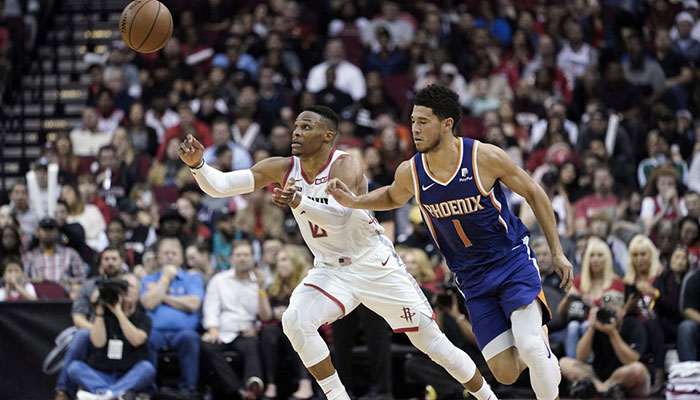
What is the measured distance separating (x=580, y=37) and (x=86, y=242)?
322 inches

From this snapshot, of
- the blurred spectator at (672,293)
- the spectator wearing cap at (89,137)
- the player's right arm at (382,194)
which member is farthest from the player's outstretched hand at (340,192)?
the spectator wearing cap at (89,137)

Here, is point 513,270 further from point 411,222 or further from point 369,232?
point 411,222

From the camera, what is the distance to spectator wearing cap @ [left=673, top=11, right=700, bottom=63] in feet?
51.1

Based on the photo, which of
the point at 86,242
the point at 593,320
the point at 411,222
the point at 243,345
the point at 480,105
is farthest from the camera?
the point at 480,105

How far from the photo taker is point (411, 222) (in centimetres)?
1141

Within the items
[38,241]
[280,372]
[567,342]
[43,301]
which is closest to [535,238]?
[567,342]

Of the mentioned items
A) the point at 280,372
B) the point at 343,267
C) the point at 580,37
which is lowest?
the point at 280,372

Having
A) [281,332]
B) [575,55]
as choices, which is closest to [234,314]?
[281,332]

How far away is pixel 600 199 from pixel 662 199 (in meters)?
0.72

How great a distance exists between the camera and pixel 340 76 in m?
15.1

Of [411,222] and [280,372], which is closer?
[280,372]

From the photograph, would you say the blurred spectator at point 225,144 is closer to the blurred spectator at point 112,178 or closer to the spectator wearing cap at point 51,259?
the blurred spectator at point 112,178

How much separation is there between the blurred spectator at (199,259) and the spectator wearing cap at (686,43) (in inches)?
335

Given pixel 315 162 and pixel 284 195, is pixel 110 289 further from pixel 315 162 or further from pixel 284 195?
pixel 284 195
